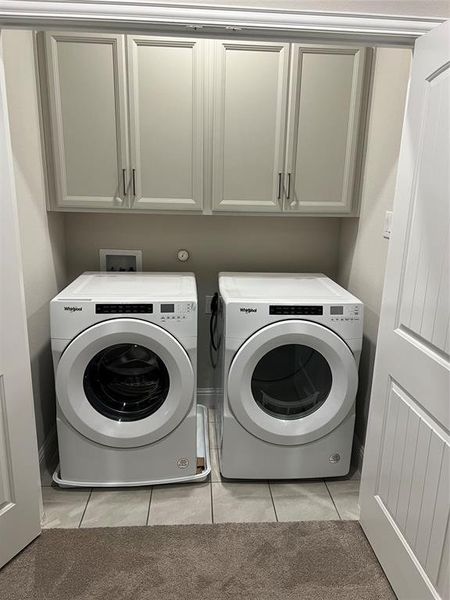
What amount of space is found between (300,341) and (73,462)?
1173mm

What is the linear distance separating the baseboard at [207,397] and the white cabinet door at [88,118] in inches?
50.3

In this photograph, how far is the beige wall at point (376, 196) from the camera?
199 cm

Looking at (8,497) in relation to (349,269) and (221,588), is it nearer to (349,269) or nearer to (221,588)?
(221,588)

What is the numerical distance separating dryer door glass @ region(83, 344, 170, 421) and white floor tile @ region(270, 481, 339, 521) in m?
0.72

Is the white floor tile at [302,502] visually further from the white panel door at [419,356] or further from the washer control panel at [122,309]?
the washer control panel at [122,309]

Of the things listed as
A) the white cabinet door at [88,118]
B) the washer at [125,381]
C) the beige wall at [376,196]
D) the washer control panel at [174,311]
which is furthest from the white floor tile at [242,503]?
the white cabinet door at [88,118]

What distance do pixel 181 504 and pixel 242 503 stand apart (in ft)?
0.91

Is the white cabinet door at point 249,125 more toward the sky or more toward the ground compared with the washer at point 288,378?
more toward the sky

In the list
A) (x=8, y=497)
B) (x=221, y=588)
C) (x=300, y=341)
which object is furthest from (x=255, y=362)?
(x=8, y=497)

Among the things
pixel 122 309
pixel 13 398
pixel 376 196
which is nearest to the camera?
pixel 13 398

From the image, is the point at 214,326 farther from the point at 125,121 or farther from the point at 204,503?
the point at 125,121

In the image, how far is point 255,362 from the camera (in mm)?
2055

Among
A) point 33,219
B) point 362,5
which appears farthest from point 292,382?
point 362,5

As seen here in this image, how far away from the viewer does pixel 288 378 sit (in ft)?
7.31
